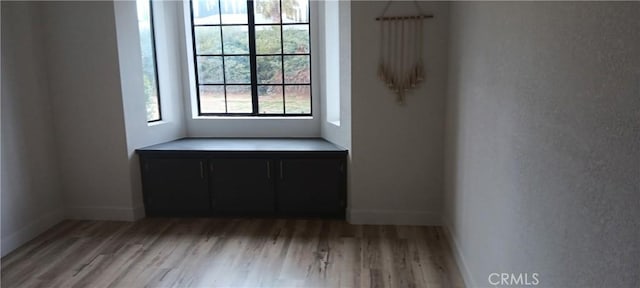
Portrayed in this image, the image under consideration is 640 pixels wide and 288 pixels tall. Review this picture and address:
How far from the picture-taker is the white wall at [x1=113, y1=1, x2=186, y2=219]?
11.7ft

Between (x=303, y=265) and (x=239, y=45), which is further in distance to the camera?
(x=239, y=45)

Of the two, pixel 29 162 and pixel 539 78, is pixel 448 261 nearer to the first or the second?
pixel 539 78

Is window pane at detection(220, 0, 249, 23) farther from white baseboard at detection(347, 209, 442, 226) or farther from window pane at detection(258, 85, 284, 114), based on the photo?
white baseboard at detection(347, 209, 442, 226)

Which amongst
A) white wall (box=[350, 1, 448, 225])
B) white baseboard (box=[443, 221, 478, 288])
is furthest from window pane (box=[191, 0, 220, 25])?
white baseboard (box=[443, 221, 478, 288])

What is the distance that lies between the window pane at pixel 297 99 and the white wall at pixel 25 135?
2.10m

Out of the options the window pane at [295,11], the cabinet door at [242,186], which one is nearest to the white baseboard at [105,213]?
the cabinet door at [242,186]

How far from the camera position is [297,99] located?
435 centimetres

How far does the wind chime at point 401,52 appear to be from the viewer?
3.27 m

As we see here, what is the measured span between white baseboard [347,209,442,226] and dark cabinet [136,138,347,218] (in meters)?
0.15

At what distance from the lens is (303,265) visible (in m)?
2.88

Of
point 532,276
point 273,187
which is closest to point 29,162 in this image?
point 273,187

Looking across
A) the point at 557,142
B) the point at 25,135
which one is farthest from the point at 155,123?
the point at 557,142

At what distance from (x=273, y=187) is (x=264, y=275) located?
106cm

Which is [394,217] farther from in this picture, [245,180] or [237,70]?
[237,70]
